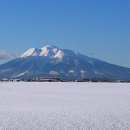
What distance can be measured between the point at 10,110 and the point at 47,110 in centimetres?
160

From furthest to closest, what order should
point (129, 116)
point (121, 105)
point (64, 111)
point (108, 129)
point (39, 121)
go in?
point (121, 105), point (64, 111), point (129, 116), point (39, 121), point (108, 129)

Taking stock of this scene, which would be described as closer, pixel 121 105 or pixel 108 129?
pixel 108 129

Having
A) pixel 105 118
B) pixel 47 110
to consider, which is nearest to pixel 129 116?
pixel 105 118

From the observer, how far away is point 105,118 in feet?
56.0

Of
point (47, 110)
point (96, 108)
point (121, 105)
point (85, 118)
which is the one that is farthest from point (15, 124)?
point (121, 105)

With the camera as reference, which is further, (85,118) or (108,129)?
(85,118)

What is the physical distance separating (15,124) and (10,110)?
12.8 feet

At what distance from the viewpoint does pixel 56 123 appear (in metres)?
16.1

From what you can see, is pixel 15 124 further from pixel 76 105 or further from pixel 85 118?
pixel 76 105

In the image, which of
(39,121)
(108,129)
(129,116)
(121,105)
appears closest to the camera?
(108,129)

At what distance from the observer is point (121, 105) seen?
71.1ft

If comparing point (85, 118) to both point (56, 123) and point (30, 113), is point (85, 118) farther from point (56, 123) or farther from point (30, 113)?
point (30, 113)

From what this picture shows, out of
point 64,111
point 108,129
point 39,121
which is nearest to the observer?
point 108,129

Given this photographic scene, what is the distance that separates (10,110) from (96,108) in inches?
151
